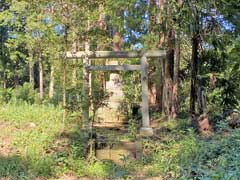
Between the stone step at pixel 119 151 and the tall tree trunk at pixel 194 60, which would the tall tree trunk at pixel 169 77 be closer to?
the tall tree trunk at pixel 194 60

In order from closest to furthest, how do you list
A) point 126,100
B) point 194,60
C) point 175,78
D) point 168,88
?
point 194,60 → point 175,78 → point 168,88 → point 126,100

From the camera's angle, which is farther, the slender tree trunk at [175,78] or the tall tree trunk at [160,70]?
the slender tree trunk at [175,78]

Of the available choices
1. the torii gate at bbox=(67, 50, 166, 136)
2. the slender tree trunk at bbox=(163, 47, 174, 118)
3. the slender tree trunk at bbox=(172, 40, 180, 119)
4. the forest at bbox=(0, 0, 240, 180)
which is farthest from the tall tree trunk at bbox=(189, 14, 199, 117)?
the torii gate at bbox=(67, 50, 166, 136)

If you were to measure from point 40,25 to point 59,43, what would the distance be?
5.35 meters

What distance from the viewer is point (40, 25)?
12516mm

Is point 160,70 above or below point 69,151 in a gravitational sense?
above

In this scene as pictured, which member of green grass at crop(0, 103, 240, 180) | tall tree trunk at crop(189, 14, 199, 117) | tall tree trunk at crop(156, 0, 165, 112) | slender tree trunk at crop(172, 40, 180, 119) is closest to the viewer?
green grass at crop(0, 103, 240, 180)

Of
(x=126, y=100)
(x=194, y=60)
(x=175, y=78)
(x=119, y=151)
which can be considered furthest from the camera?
(x=126, y=100)

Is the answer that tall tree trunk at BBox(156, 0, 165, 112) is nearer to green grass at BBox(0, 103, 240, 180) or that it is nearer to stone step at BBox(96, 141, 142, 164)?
green grass at BBox(0, 103, 240, 180)

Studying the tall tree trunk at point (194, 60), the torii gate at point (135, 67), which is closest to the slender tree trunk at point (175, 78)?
the tall tree trunk at point (194, 60)

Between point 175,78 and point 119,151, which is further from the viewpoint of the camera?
point 175,78

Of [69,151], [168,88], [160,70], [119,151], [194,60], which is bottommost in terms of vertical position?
[119,151]

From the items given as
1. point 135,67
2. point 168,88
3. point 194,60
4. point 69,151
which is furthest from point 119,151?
point 168,88

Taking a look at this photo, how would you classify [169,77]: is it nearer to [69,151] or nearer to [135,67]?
[135,67]
